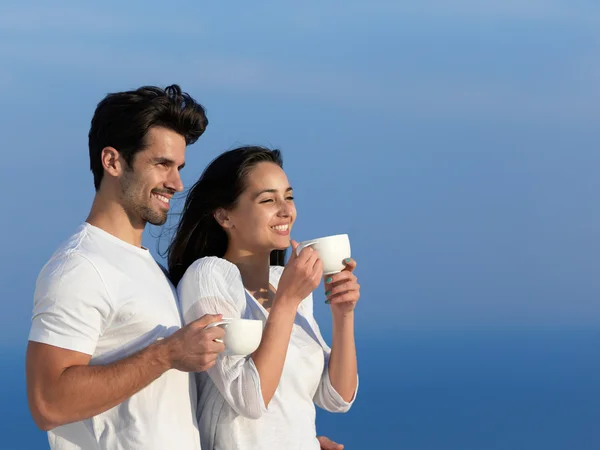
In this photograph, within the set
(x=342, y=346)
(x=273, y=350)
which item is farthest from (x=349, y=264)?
(x=273, y=350)

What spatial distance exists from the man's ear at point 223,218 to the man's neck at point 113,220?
498 millimetres

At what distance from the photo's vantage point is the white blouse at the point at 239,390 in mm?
3020

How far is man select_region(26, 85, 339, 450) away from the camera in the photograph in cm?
276

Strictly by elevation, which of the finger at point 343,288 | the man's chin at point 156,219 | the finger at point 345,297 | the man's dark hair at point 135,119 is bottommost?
the finger at point 345,297

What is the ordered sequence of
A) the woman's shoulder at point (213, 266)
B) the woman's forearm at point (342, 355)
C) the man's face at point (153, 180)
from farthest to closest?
1. the woman's forearm at point (342, 355)
2. the woman's shoulder at point (213, 266)
3. the man's face at point (153, 180)

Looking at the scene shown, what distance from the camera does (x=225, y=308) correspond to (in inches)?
125

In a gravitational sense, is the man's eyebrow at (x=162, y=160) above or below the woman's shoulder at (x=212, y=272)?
above

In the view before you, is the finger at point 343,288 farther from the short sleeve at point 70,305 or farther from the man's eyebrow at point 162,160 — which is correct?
the short sleeve at point 70,305

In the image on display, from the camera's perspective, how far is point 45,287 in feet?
9.27


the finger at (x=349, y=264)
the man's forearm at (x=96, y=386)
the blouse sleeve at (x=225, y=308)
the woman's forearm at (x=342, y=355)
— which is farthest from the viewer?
the woman's forearm at (x=342, y=355)

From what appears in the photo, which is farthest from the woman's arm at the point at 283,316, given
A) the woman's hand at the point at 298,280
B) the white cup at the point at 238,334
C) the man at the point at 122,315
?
the man at the point at 122,315

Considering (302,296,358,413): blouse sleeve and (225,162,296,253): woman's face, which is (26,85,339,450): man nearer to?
(225,162,296,253): woman's face

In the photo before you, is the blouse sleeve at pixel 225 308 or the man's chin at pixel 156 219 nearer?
the blouse sleeve at pixel 225 308

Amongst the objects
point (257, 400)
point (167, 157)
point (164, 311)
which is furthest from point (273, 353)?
point (167, 157)
